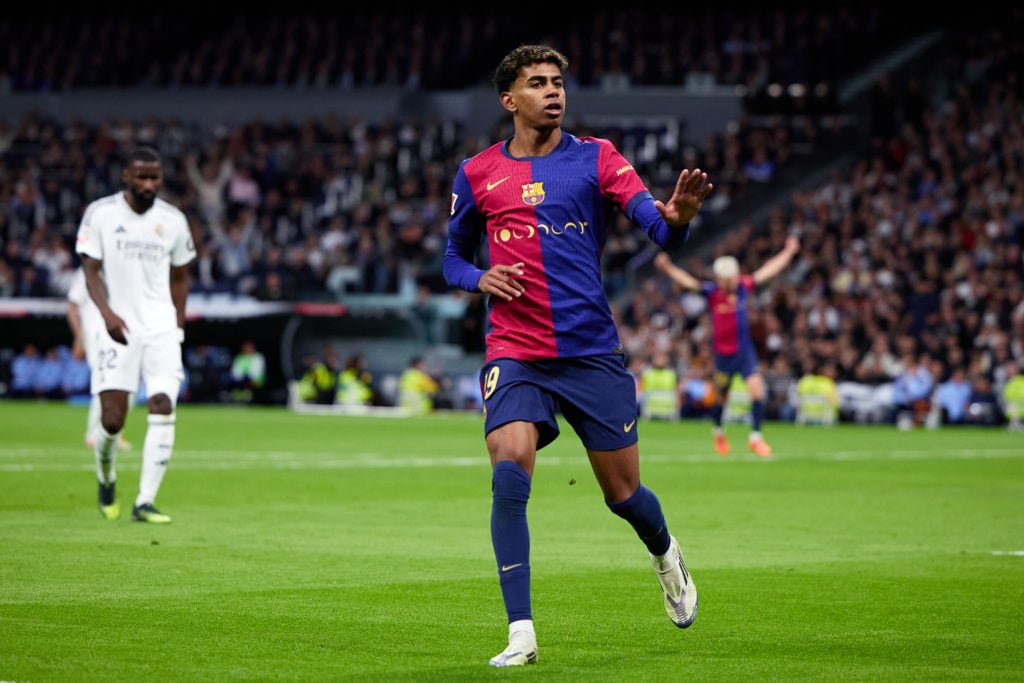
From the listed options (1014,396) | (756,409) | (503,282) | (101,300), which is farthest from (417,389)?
(503,282)

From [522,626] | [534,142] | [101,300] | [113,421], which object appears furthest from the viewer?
[113,421]

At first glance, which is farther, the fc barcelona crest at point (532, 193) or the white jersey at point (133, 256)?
the white jersey at point (133, 256)

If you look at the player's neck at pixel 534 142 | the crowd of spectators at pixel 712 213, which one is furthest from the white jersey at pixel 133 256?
the crowd of spectators at pixel 712 213

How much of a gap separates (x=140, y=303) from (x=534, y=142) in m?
5.71

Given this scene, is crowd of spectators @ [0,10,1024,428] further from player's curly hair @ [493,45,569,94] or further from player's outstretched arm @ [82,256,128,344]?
player's curly hair @ [493,45,569,94]

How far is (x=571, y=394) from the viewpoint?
7.09 metres

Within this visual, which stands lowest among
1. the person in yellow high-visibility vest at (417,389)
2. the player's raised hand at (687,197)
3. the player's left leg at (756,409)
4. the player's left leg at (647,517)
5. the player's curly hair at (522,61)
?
the person in yellow high-visibility vest at (417,389)

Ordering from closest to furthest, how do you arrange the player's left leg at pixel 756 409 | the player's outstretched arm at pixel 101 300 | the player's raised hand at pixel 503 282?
the player's raised hand at pixel 503 282, the player's outstretched arm at pixel 101 300, the player's left leg at pixel 756 409

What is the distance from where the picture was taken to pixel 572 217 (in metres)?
7.24

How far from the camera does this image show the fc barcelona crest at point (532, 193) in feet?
23.7

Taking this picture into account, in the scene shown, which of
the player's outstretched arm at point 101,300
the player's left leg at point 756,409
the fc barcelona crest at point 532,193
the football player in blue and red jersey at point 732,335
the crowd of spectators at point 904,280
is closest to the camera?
the fc barcelona crest at point 532,193

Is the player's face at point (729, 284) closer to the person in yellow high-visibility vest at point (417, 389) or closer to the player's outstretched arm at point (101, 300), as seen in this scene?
the player's outstretched arm at point (101, 300)

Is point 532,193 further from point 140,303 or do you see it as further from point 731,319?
point 731,319

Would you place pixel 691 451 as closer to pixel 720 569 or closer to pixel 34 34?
pixel 720 569
